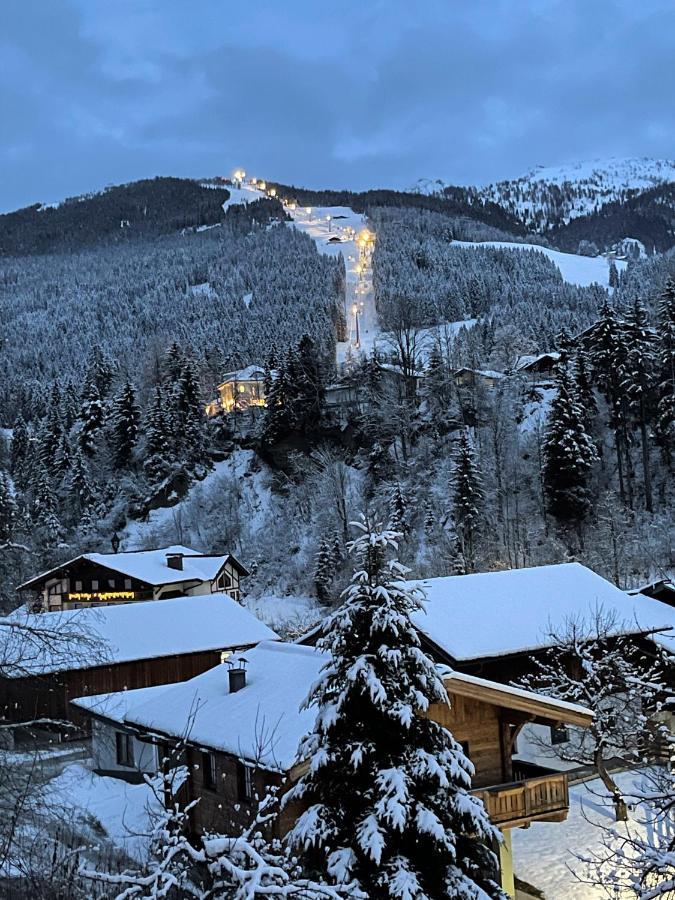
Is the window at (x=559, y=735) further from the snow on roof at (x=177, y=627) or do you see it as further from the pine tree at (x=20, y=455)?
the pine tree at (x=20, y=455)

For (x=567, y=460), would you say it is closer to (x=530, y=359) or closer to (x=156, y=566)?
(x=156, y=566)

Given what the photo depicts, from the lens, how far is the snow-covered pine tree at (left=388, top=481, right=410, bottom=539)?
58.2 m

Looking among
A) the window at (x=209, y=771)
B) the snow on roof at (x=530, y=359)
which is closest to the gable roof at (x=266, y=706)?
the window at (x=209, y=771)

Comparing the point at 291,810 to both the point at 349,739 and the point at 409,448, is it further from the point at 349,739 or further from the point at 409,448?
the point at 409,448

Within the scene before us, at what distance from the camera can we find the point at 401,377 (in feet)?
254

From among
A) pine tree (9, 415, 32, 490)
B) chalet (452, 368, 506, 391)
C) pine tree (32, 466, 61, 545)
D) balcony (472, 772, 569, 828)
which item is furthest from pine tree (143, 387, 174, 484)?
balcony (472, 772, 569, 828)

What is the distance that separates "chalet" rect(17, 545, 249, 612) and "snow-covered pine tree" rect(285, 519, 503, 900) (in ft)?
140

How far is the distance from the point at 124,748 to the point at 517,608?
14869 millimetres

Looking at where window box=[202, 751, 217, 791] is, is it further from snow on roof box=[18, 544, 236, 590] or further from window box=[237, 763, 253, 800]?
snow on roof box=[18, 544, 236, 590]

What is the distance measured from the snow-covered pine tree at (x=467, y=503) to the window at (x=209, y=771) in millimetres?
35179

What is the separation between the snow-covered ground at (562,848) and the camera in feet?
63.3

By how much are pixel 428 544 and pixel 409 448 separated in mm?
14961

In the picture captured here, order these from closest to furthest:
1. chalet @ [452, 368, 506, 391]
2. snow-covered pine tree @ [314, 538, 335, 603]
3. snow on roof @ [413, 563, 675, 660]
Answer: snow on roof @ [413, 563, 675, 660]
snow-covered pine tree @ [314, 538, 335, 603]
chalet @ [452, 368, 506, 391]

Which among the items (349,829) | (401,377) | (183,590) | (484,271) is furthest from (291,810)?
(484,271)
